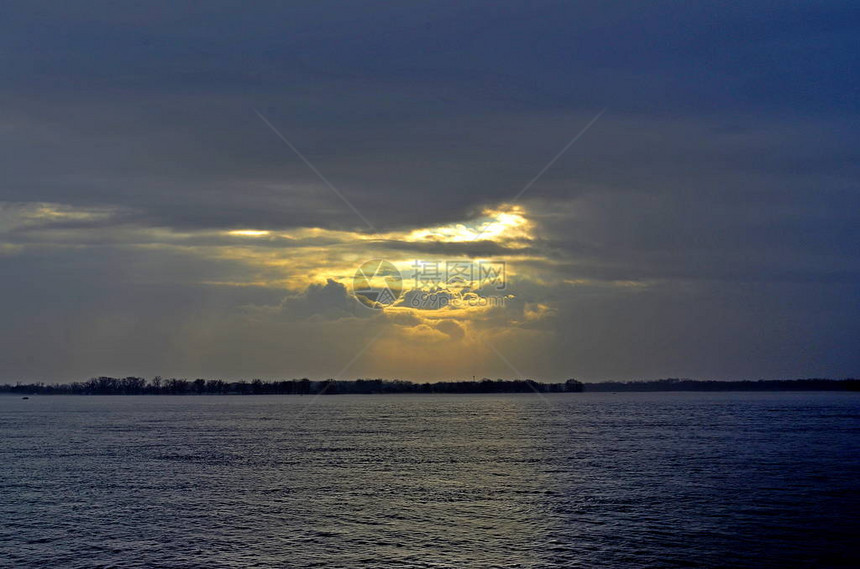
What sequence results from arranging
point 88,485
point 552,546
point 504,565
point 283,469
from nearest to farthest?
point 504,565 < point 552,546 < point 88,485 < point 283,469

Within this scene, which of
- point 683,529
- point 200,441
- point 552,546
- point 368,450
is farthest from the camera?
point 200,441

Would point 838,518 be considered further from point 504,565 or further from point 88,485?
point 88,485

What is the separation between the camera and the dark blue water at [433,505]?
1642 inches

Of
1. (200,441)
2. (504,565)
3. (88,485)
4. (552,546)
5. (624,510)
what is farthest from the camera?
(200,441)

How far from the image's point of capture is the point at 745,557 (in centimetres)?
4075

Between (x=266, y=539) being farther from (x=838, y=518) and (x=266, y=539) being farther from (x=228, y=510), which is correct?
(x=838, y=518)

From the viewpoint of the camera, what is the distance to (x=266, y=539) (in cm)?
4534

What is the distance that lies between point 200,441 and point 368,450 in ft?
110

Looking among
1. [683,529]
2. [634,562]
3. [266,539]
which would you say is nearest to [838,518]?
[683,529]

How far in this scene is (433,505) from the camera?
183 feet

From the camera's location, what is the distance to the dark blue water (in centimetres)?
4172

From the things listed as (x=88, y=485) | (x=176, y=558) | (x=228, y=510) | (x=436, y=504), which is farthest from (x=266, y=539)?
(x=88, y=485)

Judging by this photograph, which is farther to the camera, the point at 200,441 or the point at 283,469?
the point at 200,441

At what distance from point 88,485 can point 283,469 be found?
18.8 metres
